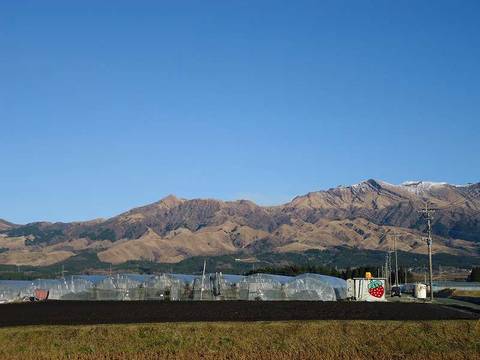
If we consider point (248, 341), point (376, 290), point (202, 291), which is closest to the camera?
point (248, 341)

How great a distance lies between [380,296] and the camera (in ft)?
283

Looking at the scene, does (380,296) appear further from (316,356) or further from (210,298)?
(316,356)

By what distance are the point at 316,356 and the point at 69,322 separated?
18.2m

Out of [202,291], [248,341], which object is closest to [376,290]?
[202,291]

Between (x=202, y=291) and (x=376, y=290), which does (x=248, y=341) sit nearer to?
(x=376, y=290)

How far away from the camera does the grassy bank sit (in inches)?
1347

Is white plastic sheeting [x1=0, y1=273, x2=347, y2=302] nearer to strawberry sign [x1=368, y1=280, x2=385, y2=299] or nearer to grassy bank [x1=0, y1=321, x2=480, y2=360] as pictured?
strawberry sign [x1=368, y1=280, x2=385, y2=299]

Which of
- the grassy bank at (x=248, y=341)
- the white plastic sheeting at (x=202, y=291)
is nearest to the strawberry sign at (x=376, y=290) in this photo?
Answer: the white plastic sheeting at (x=202, y=291)

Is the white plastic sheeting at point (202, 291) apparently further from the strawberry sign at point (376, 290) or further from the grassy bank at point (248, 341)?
the grassy bank at point (248, 341)

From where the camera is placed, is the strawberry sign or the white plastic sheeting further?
the white plastic sheeting

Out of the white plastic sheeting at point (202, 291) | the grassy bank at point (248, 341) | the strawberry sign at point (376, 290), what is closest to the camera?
the grassy bank at point (248, 341)

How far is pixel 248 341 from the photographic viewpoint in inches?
1447

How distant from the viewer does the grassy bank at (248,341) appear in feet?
112

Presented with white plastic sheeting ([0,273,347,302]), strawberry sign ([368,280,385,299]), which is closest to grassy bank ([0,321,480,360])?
strawberry sign ([368,280,385,299])
